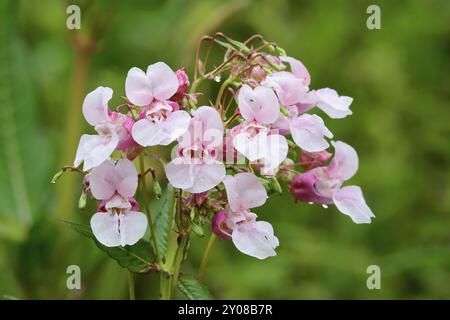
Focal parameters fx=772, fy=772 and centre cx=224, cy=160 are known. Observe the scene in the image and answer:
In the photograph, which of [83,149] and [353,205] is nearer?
[83,149]

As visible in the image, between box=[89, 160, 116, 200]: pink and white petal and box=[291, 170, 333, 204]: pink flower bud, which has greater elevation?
box=[89, 160, 116, 200]: pink and white petal

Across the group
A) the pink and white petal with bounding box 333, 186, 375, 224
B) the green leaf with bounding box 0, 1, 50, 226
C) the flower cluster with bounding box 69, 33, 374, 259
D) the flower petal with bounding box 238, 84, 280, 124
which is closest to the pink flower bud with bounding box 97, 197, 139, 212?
the flower cluster with bounding box 69, 33, 374, 259

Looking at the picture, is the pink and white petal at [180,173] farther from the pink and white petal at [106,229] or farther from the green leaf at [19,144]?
the green leaf at [19,144]

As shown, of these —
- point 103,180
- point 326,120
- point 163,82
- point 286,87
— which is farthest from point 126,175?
point 326,120

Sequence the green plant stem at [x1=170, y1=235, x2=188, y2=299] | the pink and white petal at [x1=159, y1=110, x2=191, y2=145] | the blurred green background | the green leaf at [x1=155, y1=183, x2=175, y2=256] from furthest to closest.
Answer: the blurred green background < the green leaf at [x1=155, y1=183, x2=175, y2=256] < the green plant stem at [x1=170, y1=235, x2=188, y2=299] < the pink and white petal at [x1=159, y1=110, x2=191, y2=145]

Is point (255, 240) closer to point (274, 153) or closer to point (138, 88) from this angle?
point (274, 153)

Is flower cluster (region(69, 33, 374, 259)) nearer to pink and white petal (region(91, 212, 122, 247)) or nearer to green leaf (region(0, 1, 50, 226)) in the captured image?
pink and white petal (region(91, 212, 122, 247))
